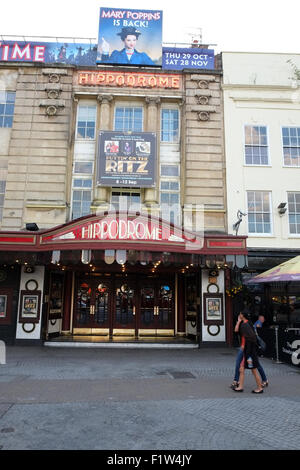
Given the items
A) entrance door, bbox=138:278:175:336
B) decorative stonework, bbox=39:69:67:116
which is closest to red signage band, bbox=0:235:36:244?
entrance door, bbox=138:278:175:336

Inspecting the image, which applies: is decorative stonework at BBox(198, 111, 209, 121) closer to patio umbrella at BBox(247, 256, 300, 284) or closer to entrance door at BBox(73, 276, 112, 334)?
patio umbrella at BBox(247, 256, 300, 284)

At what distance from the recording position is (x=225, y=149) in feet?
55.9

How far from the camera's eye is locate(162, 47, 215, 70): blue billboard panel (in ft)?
59.4

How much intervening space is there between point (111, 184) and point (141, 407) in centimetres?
1096

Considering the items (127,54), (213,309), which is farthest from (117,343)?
(127,54)

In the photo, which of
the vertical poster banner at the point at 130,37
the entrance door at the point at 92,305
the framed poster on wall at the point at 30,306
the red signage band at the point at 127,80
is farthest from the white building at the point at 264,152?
the framed poster on wall at the point at 30,306

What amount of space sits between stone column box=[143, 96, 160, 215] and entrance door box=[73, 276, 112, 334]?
4.09 metres

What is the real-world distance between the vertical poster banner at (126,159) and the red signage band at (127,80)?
2800 millimetres

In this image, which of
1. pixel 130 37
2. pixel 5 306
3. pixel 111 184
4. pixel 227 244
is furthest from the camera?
pixel 130 37

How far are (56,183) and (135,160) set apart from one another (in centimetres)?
383

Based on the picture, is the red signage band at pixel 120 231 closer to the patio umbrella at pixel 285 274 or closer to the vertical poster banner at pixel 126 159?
the patio umbrella at pixel 285 274

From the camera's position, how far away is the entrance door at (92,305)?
16344 millimetres

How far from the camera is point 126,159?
1631 centimetres

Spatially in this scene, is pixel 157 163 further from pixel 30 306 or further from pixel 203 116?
pixel 30 306
